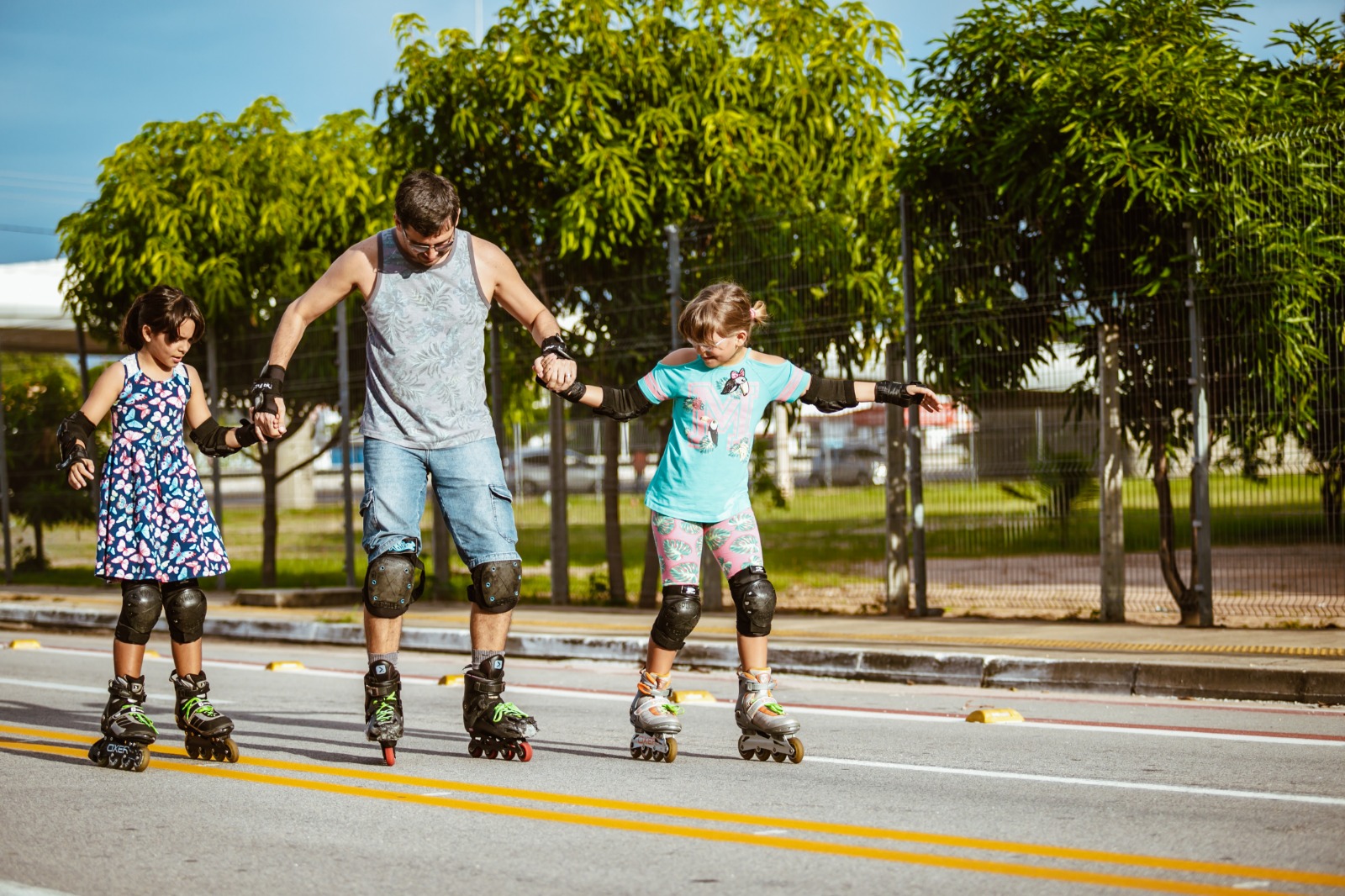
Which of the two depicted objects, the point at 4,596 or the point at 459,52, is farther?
the point at 4,596

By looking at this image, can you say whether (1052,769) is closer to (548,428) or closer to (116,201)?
(548,428)

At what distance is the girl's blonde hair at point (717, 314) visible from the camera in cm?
601

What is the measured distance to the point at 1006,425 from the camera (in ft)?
A: 37.8

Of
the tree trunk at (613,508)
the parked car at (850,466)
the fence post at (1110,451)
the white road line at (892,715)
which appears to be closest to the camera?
the white road line at (892,715)

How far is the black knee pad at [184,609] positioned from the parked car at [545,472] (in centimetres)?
817

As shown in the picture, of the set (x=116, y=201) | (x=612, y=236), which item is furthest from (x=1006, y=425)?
(x=116, y=201)

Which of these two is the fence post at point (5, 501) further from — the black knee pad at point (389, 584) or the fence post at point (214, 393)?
the black knee pad at point (389, 584)

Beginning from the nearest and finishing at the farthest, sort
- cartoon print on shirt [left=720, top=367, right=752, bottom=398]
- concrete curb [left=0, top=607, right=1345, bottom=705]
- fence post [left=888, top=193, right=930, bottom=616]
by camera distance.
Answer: cartoon print on shirt [left=720, top=367, right=752, bottom=398]
concrete curb [left=0, top=607, right=1345, bottom=705]
fence post [left=888, top=193, right=930, bottom=616]

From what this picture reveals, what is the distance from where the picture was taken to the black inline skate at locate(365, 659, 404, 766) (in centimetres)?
574

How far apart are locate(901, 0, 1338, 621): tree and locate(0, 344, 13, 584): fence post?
13.7 metres

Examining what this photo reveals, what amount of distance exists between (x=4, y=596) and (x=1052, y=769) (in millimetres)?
14870

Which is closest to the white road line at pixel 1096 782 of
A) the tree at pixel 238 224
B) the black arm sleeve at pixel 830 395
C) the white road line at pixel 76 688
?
the black arm sleeve at pixel 830 395

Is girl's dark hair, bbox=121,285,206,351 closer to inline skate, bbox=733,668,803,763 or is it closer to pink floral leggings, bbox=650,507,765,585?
pink floral leggings, bbox=650,507,765,585

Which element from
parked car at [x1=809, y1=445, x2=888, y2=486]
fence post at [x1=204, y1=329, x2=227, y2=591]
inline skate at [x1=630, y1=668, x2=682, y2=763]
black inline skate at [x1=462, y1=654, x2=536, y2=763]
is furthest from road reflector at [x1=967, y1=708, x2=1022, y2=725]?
fence post at [x1=204, y1=329, x2=227, y2=591]
